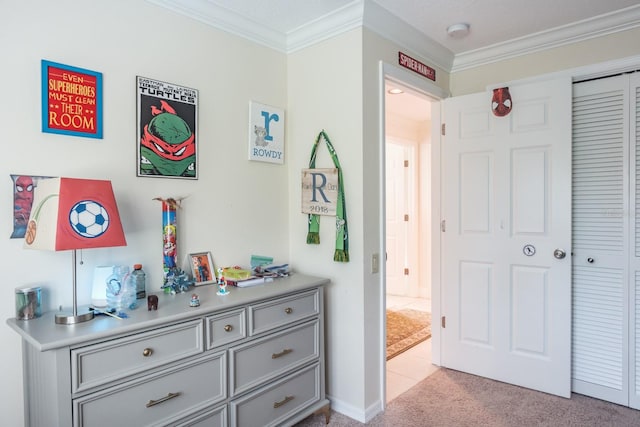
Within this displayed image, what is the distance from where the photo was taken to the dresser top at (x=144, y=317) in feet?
4.44

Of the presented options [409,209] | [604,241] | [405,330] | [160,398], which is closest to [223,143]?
[160,398]

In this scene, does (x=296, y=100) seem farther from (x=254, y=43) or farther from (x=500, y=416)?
(x=500, y=416)

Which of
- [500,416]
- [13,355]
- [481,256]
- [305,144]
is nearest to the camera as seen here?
[13,355]

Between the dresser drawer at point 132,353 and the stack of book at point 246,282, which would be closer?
the dresser drawer at point 132,353

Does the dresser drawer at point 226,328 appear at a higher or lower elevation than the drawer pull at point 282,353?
higher

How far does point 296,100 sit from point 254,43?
43 cm

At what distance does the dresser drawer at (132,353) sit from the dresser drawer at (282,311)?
12.2 inches

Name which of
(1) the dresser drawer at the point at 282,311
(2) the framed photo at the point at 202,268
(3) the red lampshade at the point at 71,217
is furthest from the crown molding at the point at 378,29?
(1) the dresser drawer at the point at 282,311

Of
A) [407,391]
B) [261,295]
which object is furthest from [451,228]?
[261,295]

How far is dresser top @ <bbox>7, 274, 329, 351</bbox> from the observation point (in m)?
1.35

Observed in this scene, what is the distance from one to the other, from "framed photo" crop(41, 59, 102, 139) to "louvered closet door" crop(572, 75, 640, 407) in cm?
283

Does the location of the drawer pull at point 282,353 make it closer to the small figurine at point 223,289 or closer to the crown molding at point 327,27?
the small figurine at point 223,289

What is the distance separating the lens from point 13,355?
1594 millimetres

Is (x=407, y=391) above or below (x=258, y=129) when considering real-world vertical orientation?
below
